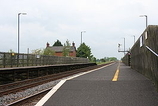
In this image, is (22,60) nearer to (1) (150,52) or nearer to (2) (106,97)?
(1) (150,52)

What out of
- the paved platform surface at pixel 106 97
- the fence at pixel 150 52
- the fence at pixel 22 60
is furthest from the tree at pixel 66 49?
the paved platform surface at pixel 106 97

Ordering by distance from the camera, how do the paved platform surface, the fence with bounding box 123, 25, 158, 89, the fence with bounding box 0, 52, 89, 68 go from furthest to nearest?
the fence with bounding box 0, 52, 89, 68
the fence with bounding box 123, 25, 158, 89
the paved platform surface

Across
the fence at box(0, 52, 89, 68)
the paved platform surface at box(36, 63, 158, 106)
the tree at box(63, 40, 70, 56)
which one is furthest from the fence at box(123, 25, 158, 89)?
the tree at box(63, 40, 70, 56)

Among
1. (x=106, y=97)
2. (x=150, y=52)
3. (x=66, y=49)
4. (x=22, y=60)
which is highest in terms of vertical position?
(x=66, y=49)

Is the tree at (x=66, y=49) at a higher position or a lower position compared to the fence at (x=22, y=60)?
higher

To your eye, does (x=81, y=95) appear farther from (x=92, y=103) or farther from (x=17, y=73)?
(x=17, y=73)

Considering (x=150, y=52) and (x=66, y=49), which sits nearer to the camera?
(x=150, y=52)

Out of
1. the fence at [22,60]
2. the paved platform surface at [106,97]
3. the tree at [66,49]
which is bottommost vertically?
the paved platform surface at [106,97]

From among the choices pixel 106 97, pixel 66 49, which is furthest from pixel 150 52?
pixel 66 49

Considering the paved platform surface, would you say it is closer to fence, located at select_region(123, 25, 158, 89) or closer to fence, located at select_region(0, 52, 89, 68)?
fence, located at select_region(123, 25, 158, 89)

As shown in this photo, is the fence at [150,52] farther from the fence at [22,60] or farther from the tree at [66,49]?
the tree at [66,49]

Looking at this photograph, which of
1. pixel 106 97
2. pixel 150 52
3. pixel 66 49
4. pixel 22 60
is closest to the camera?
pixel 106 97

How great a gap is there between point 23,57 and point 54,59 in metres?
11.0

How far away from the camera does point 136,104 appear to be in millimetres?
6277
